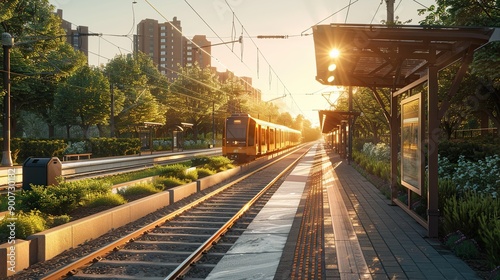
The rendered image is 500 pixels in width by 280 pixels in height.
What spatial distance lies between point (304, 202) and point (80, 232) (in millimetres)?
6842

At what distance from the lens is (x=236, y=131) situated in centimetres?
2994

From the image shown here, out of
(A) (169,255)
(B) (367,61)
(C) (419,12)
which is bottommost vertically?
(A) (169,255)

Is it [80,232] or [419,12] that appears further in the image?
[419,12]

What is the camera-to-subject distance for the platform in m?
6.12

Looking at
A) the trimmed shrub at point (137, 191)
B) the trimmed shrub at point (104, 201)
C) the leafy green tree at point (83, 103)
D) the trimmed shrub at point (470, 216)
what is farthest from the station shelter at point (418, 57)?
the leafy green tree at point (83, 103)

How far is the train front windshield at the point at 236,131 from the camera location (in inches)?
1165

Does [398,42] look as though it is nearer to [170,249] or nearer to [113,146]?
[170,249]

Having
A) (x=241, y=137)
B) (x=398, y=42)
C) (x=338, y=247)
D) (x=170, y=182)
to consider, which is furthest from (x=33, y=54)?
(x=338, y=247)

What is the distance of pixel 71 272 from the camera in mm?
6180

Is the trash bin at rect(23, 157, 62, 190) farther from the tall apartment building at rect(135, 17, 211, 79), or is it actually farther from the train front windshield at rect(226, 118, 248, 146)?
the tall apartment building at rect(135, 17, 211, 79)

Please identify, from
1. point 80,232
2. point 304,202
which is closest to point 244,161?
point 304,202

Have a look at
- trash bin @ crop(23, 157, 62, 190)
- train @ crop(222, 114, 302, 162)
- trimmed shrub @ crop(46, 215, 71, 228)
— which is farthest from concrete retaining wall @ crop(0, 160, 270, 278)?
train @ crop(222, 114, 302, 162)

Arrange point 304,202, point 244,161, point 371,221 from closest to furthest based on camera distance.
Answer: point 371,221 < point 304,202 < point 244,161

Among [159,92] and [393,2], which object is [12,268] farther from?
[159,92]
